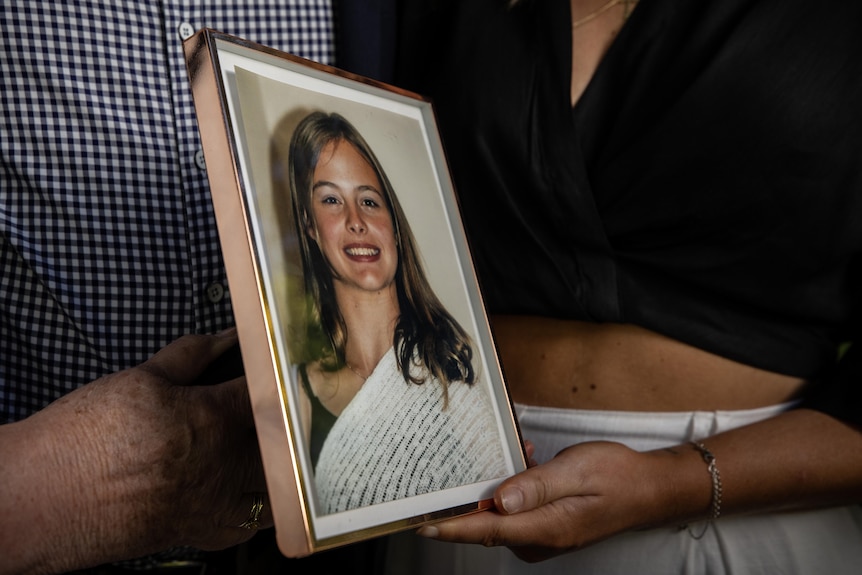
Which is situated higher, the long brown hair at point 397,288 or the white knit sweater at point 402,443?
the long brown hair at point 397,288

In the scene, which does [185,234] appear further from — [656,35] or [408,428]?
[656,35]

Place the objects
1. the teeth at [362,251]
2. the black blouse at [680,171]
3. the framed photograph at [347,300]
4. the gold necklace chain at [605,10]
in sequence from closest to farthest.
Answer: the framed photograph at [347,300] < the teeth at [362,251] < the black blouse at [680,171] < the gold necklace chain at [605,10]

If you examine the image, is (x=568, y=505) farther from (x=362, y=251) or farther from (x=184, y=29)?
(x=184, y=29)

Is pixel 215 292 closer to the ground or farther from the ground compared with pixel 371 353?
farther from the ground

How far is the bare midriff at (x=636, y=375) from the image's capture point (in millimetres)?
835

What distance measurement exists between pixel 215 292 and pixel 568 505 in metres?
0.51

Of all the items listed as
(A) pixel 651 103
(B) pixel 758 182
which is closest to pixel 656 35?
(A) pixel 651 103

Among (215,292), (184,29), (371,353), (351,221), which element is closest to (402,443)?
(371,353)

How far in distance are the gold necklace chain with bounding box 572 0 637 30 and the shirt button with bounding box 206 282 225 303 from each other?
609 millimetres

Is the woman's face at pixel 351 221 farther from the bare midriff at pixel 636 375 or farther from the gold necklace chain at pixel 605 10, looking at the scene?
the gold necklace chain at pixel 605 10

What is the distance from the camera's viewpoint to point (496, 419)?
0.60 meters

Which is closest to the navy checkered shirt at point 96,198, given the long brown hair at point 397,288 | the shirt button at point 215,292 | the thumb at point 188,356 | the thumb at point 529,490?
the shirt button at point 215,292

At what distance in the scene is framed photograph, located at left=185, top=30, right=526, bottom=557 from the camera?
438mm

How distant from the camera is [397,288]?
0.57 metres
